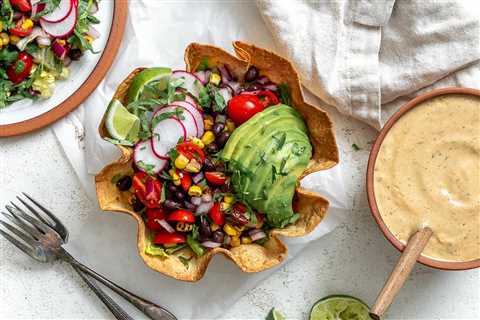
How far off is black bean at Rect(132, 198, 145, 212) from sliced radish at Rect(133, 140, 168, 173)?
17 cm

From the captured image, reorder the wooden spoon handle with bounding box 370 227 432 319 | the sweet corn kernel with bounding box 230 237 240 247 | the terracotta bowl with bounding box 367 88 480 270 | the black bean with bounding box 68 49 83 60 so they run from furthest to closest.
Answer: the black bean with bounding box 68 49 83 60 < the sweet corn kernel with bounding box 230 237 240 247 < the terracotta bowl with bounding box 367 88 480 270 < the wooden spoon handle with bounding box 370 227 432 319

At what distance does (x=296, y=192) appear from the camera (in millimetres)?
2857

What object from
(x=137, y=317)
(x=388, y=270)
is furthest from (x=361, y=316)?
(x=137, y=317)

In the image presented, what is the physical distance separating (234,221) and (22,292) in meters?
1.10

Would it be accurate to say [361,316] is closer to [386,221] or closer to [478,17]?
[386,221]

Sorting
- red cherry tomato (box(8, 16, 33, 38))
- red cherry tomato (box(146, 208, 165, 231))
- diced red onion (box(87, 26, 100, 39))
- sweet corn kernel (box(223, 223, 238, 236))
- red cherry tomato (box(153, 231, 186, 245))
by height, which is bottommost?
red cherry tomato (box(153, 231, 186, 245))

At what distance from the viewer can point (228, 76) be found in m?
2.96

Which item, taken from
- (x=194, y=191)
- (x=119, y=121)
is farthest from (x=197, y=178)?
(x=119, y=121)

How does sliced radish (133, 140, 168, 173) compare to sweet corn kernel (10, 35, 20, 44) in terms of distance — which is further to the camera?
sweet corn kernel (10, 35, 20, 44)

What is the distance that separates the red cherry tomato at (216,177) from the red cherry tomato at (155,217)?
0.23 metres

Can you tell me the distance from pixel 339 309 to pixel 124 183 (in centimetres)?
108

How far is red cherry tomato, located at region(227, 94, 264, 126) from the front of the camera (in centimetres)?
282

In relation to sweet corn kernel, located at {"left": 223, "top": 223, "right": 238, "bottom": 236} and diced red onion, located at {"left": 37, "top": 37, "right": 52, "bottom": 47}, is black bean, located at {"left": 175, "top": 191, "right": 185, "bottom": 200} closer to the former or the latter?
sweet corn kernel, located at {"left": 223, "top": 223, "right": 238, "bottom": 236}

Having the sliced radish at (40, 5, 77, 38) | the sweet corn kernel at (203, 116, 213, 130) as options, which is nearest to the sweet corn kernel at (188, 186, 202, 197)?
the sweet corn kernel at (203, 116, 213, 130)
